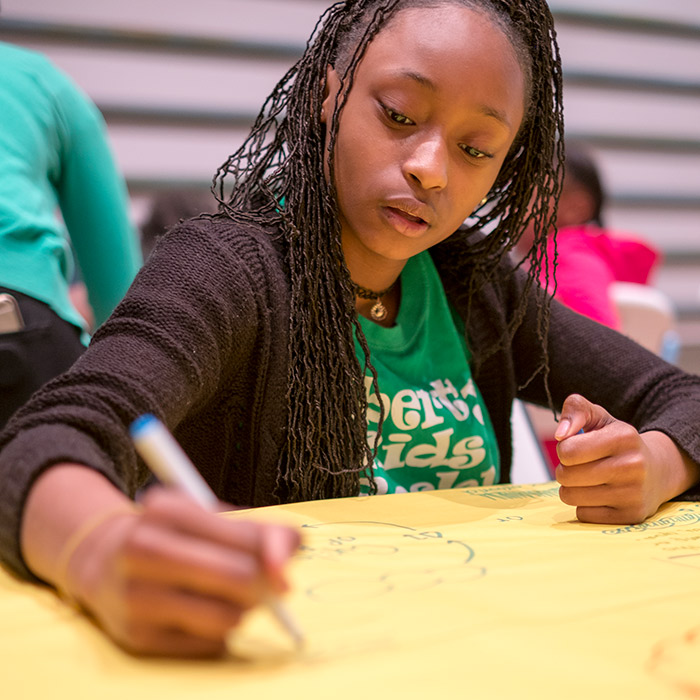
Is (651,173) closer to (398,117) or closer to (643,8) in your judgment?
(643,8)

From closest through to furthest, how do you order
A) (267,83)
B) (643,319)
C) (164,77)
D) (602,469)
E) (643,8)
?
(602,469), (643,319), (164,77), (267,83), (643,8)

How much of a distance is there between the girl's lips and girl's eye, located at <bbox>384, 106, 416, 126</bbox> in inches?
3.5

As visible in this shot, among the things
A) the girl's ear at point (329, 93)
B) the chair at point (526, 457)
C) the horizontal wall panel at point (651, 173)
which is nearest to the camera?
the girl's ear at point (329, 93)

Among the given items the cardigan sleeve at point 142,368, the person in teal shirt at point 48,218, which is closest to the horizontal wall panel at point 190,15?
the person in teal shirt at point 48,218

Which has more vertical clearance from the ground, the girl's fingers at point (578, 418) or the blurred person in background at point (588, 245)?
the blurred person in background at point (588, 245)

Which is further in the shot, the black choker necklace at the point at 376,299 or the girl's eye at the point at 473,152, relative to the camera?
the black choker necklace at the point at 376,299

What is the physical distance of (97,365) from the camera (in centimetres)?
66

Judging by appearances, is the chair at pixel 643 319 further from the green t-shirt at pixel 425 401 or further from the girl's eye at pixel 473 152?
the girl's eye at pixel 473 152

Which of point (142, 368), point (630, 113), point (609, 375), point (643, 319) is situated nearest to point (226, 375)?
point (142, 368)

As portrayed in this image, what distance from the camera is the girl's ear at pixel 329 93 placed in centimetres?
94

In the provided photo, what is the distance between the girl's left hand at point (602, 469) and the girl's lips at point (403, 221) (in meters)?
0.24

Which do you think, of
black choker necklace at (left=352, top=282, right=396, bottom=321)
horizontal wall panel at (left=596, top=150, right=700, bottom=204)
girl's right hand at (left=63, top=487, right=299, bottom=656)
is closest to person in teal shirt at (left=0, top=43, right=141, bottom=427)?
black choker necklace at (left=352, top=282, right=396, bottom=321)

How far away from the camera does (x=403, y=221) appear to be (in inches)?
34.9

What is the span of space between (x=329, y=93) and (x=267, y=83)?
193cm
